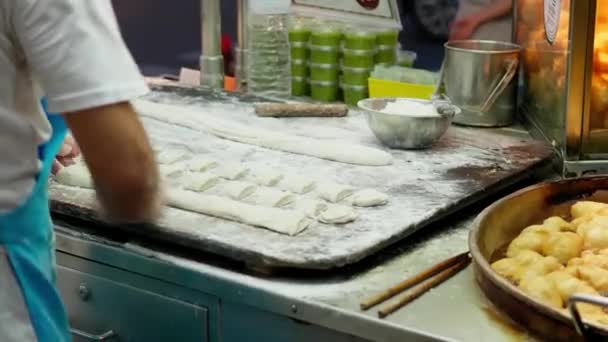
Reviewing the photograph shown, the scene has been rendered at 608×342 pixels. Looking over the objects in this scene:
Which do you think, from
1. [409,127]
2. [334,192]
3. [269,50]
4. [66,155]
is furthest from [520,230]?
[269,50]

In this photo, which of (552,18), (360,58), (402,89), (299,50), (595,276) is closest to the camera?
(595,276)

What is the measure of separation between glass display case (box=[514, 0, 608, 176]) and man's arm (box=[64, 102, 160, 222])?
0.93 m

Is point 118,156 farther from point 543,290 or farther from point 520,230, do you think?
point 520,230

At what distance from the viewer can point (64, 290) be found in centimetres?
158

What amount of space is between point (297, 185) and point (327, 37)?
81 cm

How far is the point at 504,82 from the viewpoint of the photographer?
6.70 feet

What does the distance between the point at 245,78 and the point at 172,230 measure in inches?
45.4

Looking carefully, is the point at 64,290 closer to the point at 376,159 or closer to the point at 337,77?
the point at 376,159

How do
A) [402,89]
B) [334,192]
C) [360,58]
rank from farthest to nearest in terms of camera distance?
1. [360,58]
2. [402,89]
3. [334,192]

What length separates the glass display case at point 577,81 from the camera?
165cm

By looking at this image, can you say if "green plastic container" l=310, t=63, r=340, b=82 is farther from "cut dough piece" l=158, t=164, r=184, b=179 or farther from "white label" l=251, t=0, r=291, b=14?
"cut dough piece" l=158, t=164, r=184, b=179

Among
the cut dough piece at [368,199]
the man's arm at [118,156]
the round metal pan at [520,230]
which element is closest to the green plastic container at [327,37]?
the cut dough piece at [368,199]

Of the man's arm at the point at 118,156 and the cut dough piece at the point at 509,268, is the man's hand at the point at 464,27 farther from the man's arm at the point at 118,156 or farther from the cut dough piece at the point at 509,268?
the man's arm at the point at 118,156

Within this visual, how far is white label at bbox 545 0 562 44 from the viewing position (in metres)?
1.76
